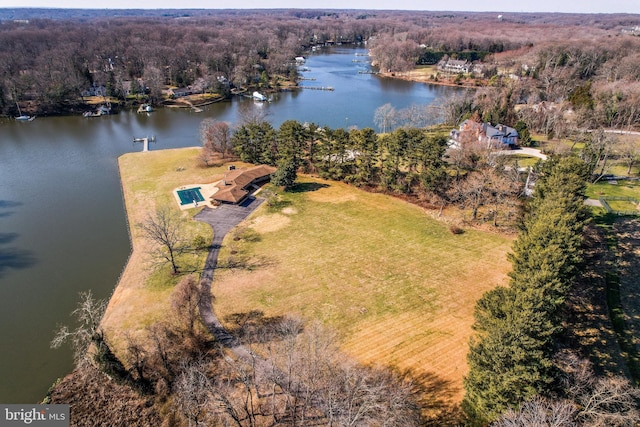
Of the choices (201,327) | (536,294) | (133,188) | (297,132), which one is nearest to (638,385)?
(536,294)

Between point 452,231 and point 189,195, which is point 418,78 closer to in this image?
point 452,231

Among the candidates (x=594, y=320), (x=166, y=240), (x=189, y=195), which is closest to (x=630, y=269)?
(x=594, y=320)

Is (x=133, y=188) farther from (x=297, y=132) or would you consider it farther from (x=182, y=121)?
(x=182, y=121)

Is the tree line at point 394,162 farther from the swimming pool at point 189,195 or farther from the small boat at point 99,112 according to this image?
the small boat at point 99,112

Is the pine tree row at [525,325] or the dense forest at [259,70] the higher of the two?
the dense forest at [259,70]

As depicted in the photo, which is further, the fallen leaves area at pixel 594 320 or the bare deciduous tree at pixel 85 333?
the fallen leaves area at pixel 594 320

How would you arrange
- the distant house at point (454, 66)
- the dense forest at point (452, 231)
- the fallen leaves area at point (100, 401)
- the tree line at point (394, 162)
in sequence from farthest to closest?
the distant house at point (454, 66), the tree line at point (394, 162), the fallen leaves area at point (100, 401), the dense forest at point (452, 231)

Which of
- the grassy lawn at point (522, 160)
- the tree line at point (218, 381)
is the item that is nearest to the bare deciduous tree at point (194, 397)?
the tree line at point (218, 381)
